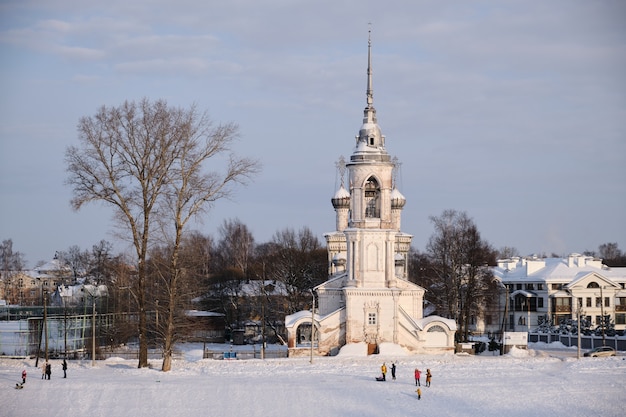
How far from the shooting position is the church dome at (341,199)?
76938 millimetres

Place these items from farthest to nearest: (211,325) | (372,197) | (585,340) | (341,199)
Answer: (211,325) < (341,199) < (585,340) < (372,197)

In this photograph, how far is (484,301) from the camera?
77.4 metres

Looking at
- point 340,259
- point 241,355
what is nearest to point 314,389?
point 241,355

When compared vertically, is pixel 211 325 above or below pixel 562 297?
below

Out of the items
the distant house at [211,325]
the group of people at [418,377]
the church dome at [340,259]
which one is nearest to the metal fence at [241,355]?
the group of people at [418,377]

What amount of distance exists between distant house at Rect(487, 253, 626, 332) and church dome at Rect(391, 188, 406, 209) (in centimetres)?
1424

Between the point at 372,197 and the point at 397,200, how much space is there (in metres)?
20.6

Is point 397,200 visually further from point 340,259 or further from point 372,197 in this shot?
point 372,197

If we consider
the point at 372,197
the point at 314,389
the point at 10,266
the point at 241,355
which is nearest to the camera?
the point at 314,389

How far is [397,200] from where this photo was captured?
77312 millimetres

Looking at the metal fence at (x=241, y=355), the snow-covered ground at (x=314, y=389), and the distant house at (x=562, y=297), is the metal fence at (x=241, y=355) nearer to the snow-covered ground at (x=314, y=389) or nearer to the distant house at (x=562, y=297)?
the snow-covered ground at (x=314, y=389)

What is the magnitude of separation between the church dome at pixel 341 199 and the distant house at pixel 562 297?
18052mm

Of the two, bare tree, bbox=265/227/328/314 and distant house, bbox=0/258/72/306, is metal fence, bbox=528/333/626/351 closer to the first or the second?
bare tree, bbox=265/227/328/314

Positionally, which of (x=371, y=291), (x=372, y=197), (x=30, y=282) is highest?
(x=372, y=197)
